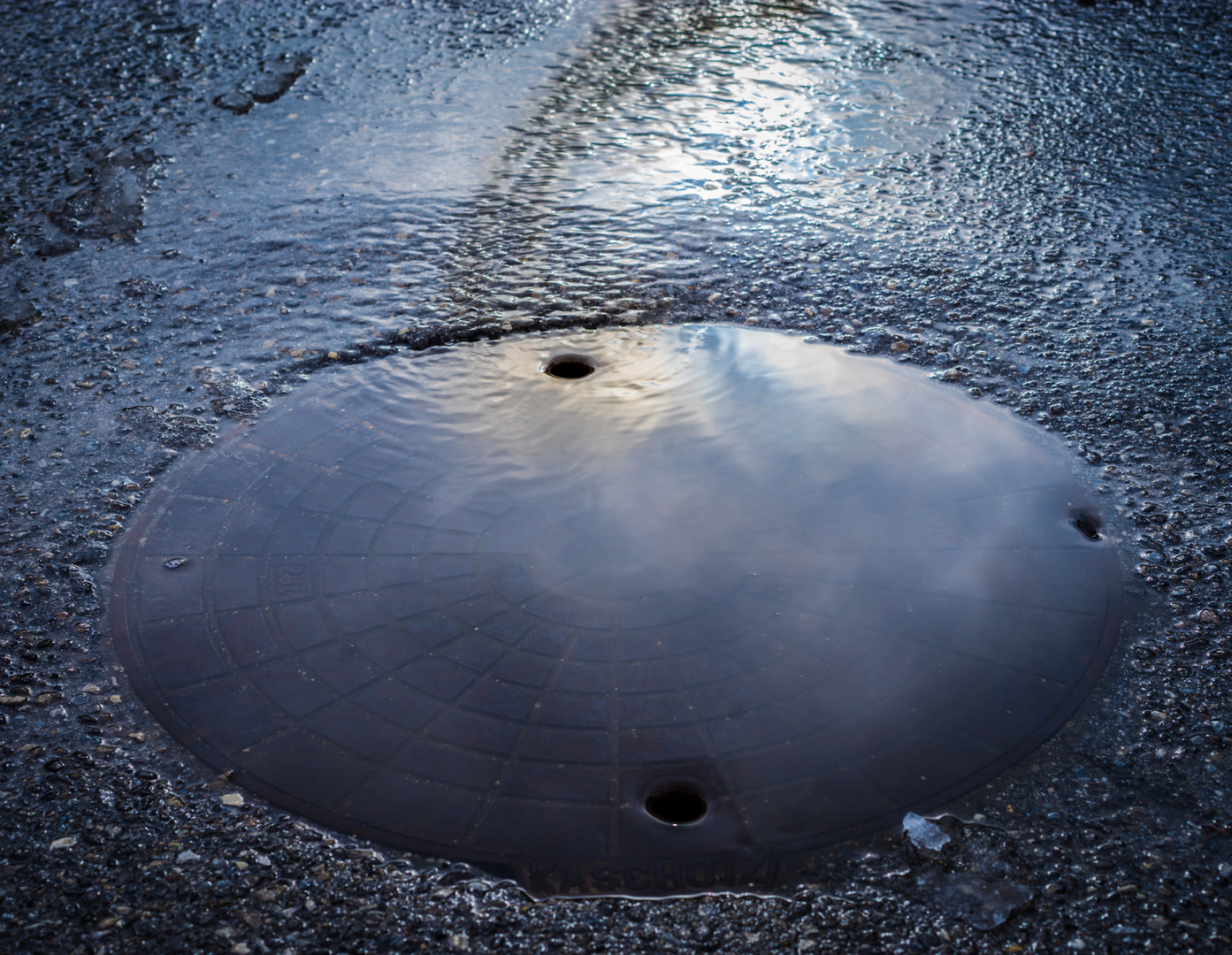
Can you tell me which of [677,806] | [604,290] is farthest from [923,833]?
[604,290]

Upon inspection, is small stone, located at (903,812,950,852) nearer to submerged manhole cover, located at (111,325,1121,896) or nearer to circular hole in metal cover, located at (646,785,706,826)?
submerged manhole cover, located at (111,325,1121,896)

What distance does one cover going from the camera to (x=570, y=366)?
373 cm

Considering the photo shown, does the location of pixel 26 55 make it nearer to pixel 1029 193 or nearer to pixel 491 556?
pixel 491 556

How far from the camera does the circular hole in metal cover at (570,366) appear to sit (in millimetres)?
3674

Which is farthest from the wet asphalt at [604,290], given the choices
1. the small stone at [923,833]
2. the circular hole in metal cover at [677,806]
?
the circular hole in metal cover at [677,806]

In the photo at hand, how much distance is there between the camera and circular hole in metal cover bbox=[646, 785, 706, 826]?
2.20 m

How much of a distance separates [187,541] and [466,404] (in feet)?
3.37

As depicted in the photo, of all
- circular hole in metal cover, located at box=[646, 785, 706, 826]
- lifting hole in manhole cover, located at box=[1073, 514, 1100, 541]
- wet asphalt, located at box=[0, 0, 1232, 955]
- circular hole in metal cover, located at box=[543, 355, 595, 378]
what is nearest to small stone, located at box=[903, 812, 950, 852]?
wet asphalt, located at box=[0, 0, 1232, 955]

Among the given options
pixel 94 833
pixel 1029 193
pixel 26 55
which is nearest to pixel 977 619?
pixel 94 833

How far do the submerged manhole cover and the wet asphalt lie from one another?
0.33 feet

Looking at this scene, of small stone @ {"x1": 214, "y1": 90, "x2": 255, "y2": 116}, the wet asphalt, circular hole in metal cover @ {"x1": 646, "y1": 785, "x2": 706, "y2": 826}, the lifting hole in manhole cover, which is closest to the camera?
the wet asphalt

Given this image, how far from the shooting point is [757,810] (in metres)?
2.21

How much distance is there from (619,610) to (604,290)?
6.14ft

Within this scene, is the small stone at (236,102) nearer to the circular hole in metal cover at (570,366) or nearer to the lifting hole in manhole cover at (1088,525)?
the circular hole in metal cover at (570,366)
